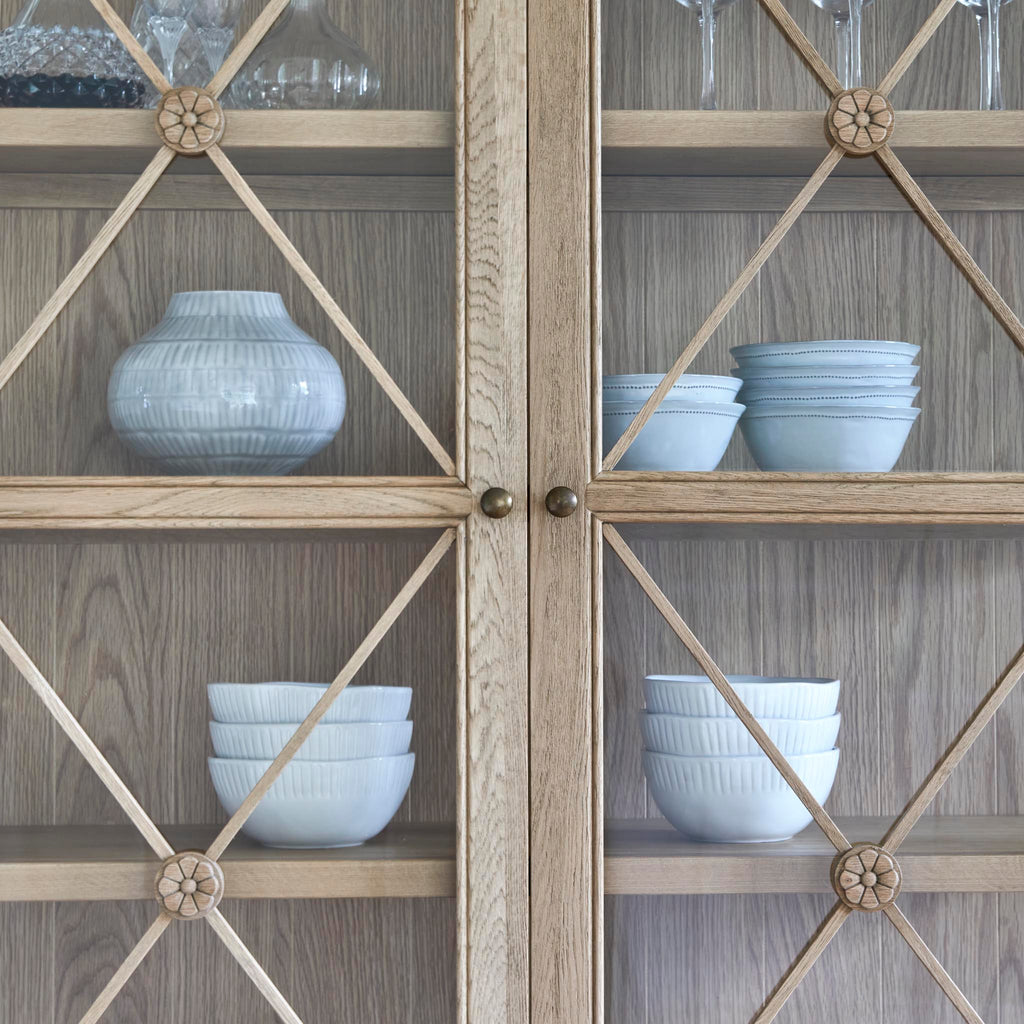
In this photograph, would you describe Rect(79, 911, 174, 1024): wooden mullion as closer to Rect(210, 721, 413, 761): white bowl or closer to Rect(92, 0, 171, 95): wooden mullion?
Rect(210, 721, 413, 761): white bowl

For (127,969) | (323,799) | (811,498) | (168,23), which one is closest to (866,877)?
(811,498)

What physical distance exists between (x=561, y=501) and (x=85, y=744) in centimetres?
35

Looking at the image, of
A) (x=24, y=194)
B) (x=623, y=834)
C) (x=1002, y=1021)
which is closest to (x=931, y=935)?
(x=1002, y=1021)

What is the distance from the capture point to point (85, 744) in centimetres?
80

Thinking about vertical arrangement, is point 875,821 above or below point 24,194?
below

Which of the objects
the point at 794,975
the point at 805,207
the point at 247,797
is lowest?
the point at 794,975

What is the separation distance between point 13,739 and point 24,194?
14.4 inches

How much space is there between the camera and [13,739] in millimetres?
805

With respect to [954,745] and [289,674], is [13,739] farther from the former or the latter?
[954,745]

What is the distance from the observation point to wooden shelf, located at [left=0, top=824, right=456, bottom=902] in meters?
0.80

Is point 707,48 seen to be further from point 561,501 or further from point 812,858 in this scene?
point 812,858

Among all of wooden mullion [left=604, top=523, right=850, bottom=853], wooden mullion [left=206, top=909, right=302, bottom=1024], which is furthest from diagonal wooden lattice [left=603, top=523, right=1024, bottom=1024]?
wooden mullion [left=206, top=909, right=302, bottom=1024]

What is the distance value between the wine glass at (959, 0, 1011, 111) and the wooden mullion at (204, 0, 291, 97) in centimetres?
48

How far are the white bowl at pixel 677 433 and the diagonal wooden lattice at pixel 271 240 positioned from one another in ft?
0.38
